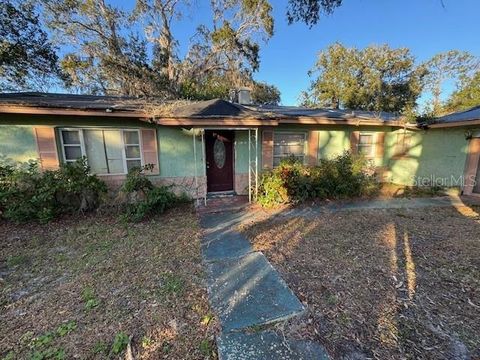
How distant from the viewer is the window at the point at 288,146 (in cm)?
772

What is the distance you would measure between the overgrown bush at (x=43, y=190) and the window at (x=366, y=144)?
337 inches

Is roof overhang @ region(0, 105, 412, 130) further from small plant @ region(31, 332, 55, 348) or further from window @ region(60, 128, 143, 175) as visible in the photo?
small plant @ region(31, 332, 55, 348)

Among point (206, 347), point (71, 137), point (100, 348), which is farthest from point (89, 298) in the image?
point (71, 137)

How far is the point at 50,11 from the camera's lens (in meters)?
11.1

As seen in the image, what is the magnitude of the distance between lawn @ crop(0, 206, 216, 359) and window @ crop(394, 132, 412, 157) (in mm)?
8469

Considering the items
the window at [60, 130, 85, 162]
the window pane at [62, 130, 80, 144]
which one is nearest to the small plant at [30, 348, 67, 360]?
the window at [60, 130, 85, 162]

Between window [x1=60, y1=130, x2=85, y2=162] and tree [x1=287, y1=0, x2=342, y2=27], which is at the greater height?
tree [x1=287, y1=0, x2=342, y2=27]

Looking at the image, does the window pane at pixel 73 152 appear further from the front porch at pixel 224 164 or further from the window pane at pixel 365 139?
the window pane at pixel 365 139

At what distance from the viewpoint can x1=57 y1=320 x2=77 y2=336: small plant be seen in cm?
217

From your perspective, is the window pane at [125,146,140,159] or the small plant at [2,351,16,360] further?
the window pane at [125,146,140,159]

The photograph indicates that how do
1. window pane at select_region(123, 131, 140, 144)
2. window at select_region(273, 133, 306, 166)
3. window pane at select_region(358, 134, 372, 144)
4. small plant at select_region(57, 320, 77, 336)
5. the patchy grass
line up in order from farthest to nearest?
1. window pane at select_region(358, 134, 372, 144)
2. window at select_region(273, 133, 306, 166)
3. the patchy grass
4. window pane at select_region(123, 131, 140, 144)
5. small plant at select_region(57, 320, 77, 336)

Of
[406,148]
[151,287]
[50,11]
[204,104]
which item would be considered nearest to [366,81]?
[406,148]

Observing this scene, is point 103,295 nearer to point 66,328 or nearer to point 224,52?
point 66,328

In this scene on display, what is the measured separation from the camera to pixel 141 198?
5738mm
